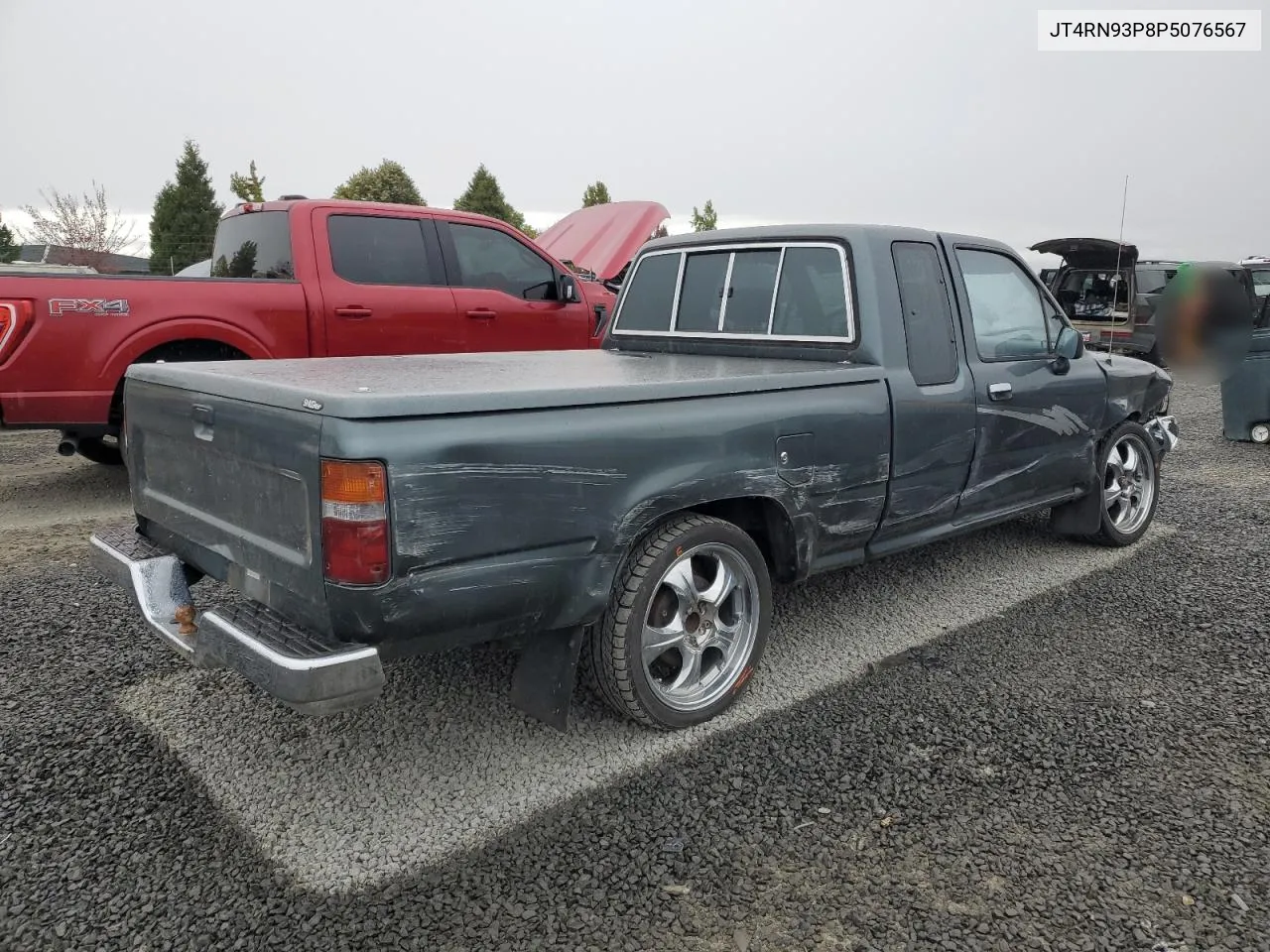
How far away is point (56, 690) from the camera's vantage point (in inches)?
135

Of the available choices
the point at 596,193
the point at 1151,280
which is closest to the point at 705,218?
the point at 596,193

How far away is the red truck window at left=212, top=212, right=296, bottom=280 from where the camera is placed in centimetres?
633

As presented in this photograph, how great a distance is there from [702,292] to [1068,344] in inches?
72.6

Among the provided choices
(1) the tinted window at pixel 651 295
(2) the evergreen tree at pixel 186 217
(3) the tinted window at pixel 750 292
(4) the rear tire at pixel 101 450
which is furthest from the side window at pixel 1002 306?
(2) the evergreen tree at pixel 186 217

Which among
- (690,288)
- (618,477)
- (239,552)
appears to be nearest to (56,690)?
(239,552)

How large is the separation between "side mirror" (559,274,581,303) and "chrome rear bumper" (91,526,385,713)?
446 cm

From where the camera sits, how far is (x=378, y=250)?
254 inches

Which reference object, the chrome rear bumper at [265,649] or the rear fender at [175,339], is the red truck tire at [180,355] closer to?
the rear fender at [175,339]

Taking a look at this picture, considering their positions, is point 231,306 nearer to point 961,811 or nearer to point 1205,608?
point 961,811

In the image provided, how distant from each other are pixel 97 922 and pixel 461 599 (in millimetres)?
1166

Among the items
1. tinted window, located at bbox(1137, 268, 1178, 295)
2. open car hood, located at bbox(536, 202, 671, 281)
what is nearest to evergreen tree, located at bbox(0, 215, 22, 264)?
open car hood, located at bbox(536, 202, 671, 281)

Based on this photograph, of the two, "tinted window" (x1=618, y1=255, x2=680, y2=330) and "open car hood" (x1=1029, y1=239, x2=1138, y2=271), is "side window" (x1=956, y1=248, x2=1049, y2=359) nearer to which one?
"tinted window" (x1=618, y1=255, x2=680, y2=330)

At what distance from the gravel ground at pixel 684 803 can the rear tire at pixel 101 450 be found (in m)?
2.87

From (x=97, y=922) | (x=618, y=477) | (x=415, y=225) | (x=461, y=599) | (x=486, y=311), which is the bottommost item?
(x=97, y=922)
